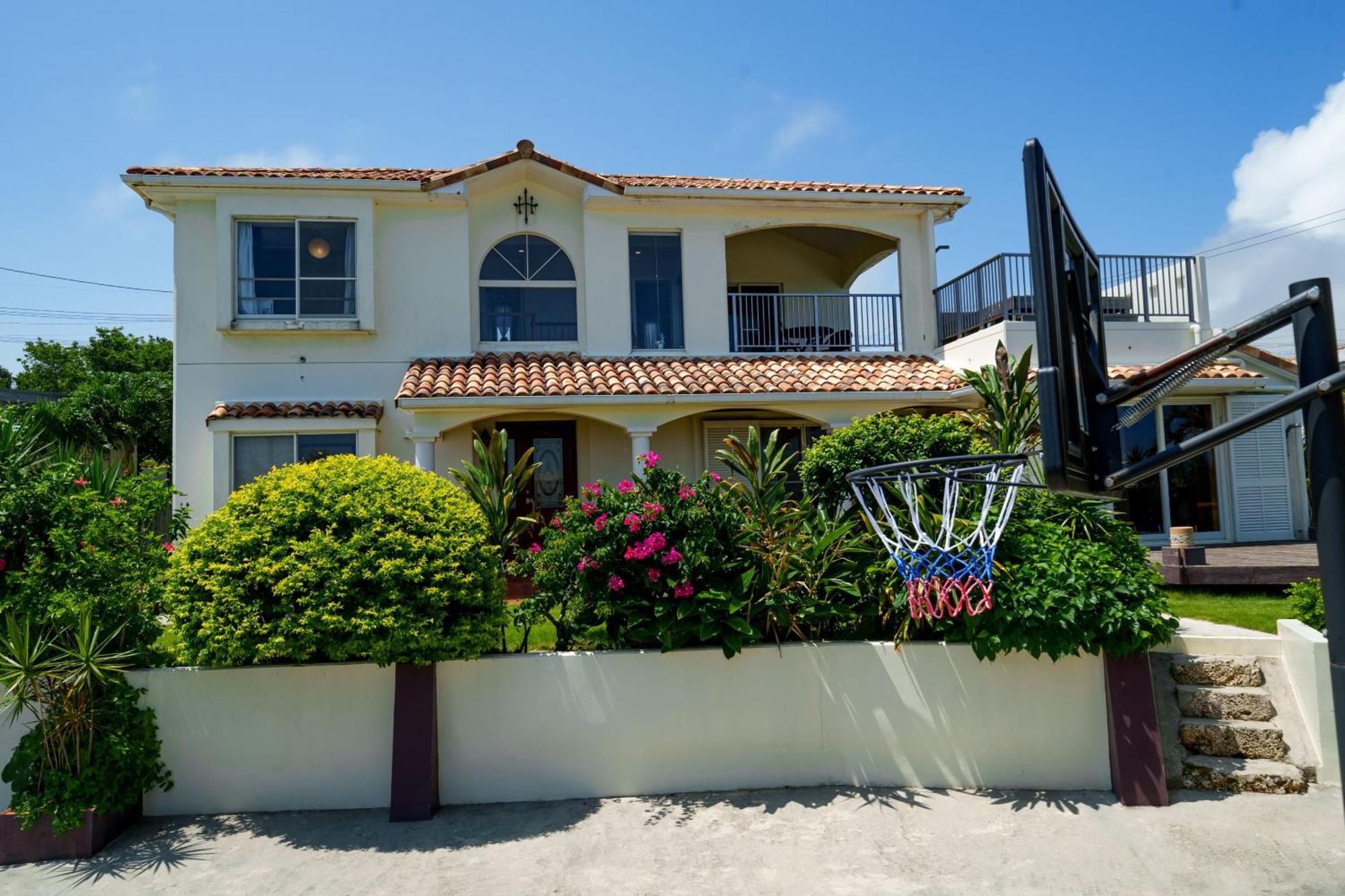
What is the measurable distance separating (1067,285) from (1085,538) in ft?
12.9

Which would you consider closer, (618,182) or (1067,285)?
(1067,285)

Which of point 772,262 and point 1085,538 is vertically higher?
point 772,262

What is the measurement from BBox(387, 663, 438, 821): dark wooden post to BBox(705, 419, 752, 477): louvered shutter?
8.65 meters

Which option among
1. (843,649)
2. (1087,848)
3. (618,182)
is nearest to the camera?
(1087,848)

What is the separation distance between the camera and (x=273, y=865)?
224 inches

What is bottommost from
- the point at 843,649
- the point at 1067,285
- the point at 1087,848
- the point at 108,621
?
the point at 1087,848

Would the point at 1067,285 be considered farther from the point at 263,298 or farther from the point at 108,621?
the point at 263,298

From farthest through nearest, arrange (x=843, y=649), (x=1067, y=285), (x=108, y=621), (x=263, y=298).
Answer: (x=263, y=298)
(x=843, y=649)
(x=108, y=621)
(x=1067, y=285)

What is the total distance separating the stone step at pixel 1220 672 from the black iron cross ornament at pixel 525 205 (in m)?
11.3

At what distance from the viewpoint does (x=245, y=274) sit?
525 inches

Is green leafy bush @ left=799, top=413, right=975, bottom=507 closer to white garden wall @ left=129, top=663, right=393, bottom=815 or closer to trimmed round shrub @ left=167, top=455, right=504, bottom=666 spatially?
trimmed round shrub @ left=167, top=455, right=504, bottom=666

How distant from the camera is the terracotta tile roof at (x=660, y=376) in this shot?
12.5 meters

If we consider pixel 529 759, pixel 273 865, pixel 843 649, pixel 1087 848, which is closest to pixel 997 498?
pixel 843 649

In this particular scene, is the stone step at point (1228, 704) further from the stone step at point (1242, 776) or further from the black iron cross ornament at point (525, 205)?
the black iron cross ornament at point (525, 205)
